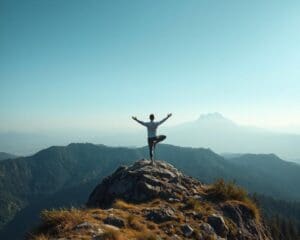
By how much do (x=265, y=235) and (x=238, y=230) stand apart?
2933mm

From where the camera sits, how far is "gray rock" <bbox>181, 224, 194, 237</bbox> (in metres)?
12.3

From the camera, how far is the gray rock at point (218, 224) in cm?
1409

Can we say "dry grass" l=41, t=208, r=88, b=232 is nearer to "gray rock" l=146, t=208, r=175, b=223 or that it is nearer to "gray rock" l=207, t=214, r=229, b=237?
"gray rock" l=146, t=208, r=175, b=223

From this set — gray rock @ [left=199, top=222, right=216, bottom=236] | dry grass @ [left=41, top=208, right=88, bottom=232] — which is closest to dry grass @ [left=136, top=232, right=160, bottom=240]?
dry grass @ [left=41, top=208, right=88, bottom=232]

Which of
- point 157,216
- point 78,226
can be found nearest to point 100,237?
point 78,226

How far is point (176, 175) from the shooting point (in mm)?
20594

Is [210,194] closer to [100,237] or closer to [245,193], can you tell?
[245,193]

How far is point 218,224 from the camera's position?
1441 centimetres

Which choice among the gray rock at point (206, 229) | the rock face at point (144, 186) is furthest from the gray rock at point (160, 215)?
the rock face at point (144, 186)

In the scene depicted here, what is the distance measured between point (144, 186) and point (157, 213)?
370cm

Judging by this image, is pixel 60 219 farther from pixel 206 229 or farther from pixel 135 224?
pixel 206 229

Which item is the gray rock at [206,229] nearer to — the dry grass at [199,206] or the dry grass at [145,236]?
the dry grass at [199,206]

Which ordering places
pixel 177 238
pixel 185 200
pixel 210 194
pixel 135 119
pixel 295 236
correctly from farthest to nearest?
1. pixel 295 236
2. pixel 135 119
3. pixel 210 194
4. pixel 185 200
5. pixel 177 238

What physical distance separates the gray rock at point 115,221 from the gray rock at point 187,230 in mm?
2612
